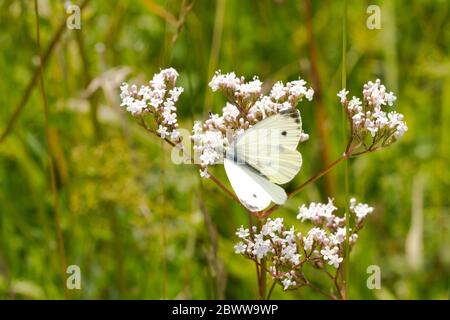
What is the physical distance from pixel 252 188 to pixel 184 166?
1.77m

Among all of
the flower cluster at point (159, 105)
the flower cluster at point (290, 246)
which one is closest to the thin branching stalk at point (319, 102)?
the flower cluster at point (290, 246)

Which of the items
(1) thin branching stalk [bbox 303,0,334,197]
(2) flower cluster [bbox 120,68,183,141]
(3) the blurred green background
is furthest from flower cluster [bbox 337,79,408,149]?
(1) thin branching stalk [bbox 303,0,334,197]

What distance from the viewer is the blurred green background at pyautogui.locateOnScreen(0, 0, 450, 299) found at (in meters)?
2.93

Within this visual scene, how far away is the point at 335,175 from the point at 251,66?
0.89m

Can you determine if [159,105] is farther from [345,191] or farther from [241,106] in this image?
[345,191]

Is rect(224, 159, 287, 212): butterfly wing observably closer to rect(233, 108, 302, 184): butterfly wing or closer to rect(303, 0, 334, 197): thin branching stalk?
rect(233, 108, 302, 184): butterfly wing

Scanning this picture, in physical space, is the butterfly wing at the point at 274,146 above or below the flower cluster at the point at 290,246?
above

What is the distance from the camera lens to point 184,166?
337cm

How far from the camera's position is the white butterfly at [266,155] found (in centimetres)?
164

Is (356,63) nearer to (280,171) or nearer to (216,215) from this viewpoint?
(216,215)

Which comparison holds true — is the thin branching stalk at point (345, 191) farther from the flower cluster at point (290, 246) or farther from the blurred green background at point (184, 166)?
the blurred green background at point (184, 166)

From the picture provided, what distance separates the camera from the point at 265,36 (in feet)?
13.6
